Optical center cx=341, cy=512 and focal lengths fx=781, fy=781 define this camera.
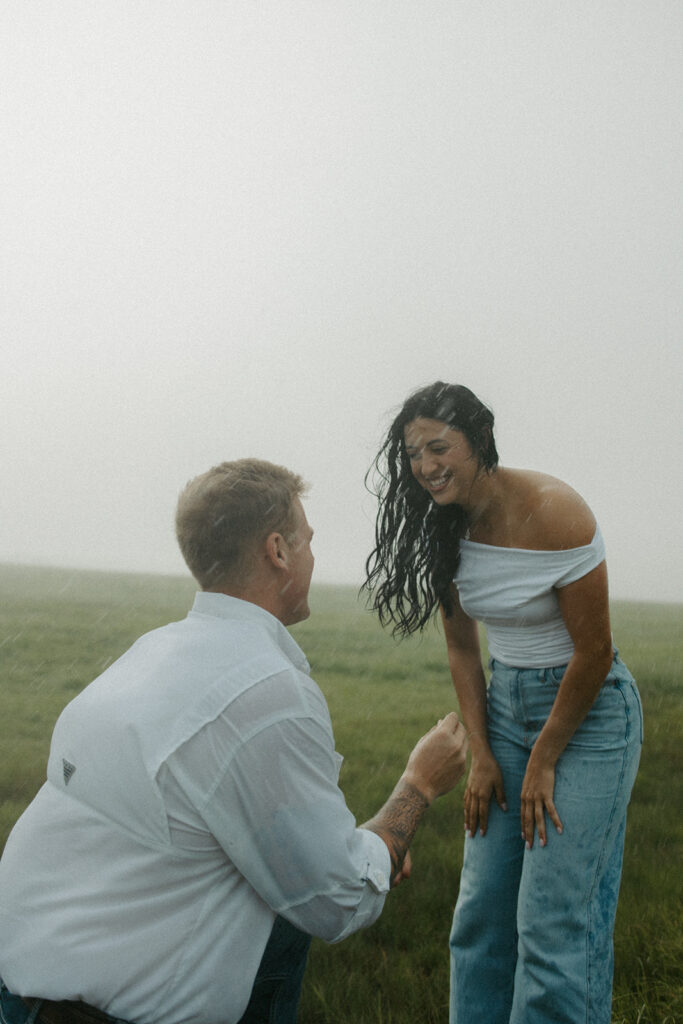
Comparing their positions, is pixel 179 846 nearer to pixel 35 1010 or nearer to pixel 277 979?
pixel 35 1010

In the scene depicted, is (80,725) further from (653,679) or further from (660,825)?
(653,679)

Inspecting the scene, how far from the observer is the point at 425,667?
11188 millimetres

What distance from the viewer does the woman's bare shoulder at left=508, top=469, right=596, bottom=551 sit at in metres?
2.52

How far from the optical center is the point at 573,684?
2500mm

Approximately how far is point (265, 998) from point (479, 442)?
73.3 inches

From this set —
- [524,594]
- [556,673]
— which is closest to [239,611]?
[524,594]

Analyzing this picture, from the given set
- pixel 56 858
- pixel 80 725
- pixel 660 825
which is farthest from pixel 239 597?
pixel 660 825

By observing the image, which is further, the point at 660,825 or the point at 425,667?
the point at 425,667

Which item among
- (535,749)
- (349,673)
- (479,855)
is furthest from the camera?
(349,673)

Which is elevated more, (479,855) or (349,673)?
(479,855)

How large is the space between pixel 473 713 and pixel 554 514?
835mm

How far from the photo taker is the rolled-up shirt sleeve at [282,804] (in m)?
1.67

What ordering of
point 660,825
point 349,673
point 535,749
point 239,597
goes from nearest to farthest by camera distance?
point 239,597 → point 535,749 → point 660,825 → point 349,673

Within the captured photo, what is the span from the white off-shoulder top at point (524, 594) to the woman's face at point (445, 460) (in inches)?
8.0
